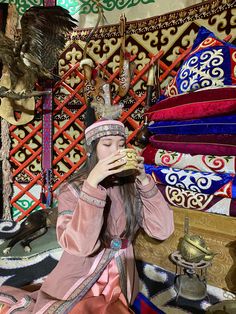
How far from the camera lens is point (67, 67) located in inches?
78.7

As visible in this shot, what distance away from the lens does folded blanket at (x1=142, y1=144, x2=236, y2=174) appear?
98 centimetres

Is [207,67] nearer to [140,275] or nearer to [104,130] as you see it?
[104,130]

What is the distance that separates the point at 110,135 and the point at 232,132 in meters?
0.45

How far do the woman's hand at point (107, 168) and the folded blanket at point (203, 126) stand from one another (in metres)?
0.47

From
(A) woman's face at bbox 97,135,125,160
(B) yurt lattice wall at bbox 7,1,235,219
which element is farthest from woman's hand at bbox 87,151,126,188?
(B) yurt lattice wall at bbox 7,1,235,219

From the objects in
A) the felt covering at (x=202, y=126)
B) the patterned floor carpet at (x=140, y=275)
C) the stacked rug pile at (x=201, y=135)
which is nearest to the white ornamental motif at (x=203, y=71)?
the stacked rug pile at (x=201, y=135)

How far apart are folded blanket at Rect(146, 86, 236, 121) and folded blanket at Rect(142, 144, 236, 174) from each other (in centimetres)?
15

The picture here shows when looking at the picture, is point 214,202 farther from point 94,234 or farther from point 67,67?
point 67,67

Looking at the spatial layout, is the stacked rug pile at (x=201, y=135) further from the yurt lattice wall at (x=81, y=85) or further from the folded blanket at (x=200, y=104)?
the yurt lattice wall at (x=81, y=85)

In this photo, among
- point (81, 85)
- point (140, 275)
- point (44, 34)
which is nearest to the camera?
point (140, 275)

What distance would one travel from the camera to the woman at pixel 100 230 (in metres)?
0.70

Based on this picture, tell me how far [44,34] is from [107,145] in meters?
1.31

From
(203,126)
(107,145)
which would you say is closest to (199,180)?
(203,126)

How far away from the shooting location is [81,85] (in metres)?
1.95
